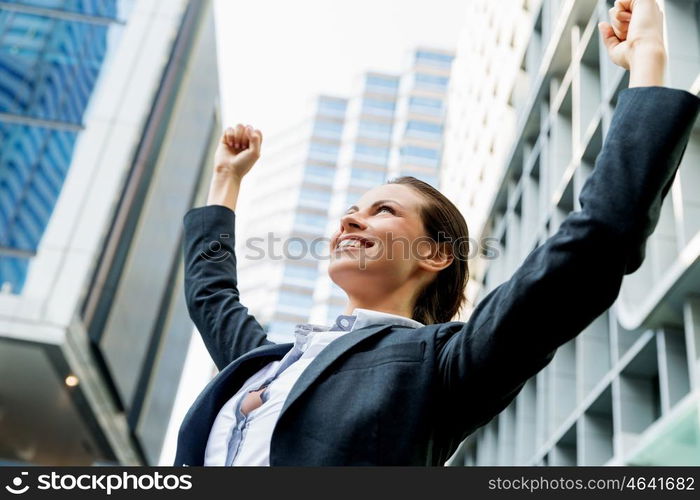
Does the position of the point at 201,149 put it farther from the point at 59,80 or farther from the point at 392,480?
the point at 392,480

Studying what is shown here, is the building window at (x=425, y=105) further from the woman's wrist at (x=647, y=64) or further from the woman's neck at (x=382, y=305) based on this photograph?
the woman's wrist at (x=647, y=64)

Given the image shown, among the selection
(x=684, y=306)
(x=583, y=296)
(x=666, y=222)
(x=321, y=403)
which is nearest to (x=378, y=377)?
(x=321, y=403)

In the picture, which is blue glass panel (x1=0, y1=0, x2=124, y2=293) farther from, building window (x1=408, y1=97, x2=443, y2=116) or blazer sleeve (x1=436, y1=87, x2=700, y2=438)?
building window (x1=408, y1=97, x2=443, y2=116)

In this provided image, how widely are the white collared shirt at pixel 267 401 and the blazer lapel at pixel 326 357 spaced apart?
85 mm

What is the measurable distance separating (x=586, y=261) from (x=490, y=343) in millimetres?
227

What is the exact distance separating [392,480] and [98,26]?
69.5ft

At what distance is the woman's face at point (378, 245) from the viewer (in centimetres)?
212

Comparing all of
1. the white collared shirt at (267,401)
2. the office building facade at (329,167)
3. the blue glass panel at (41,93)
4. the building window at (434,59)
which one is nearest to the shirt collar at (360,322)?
the white collared shirt at (267,401)

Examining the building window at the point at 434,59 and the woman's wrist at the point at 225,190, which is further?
the building window at the point at 434,59

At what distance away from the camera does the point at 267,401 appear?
184 centimetres

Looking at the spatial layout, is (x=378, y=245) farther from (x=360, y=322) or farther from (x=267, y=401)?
(x=267, y=401)

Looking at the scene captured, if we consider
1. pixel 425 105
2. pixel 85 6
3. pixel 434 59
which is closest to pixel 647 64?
pixel 85 6

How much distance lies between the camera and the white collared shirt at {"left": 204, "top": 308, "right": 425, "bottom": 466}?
1.75 m

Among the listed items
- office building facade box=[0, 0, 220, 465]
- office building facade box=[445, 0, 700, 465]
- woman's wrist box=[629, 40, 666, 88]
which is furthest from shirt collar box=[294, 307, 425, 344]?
office building facade box=[0, 0, 220, 465]
